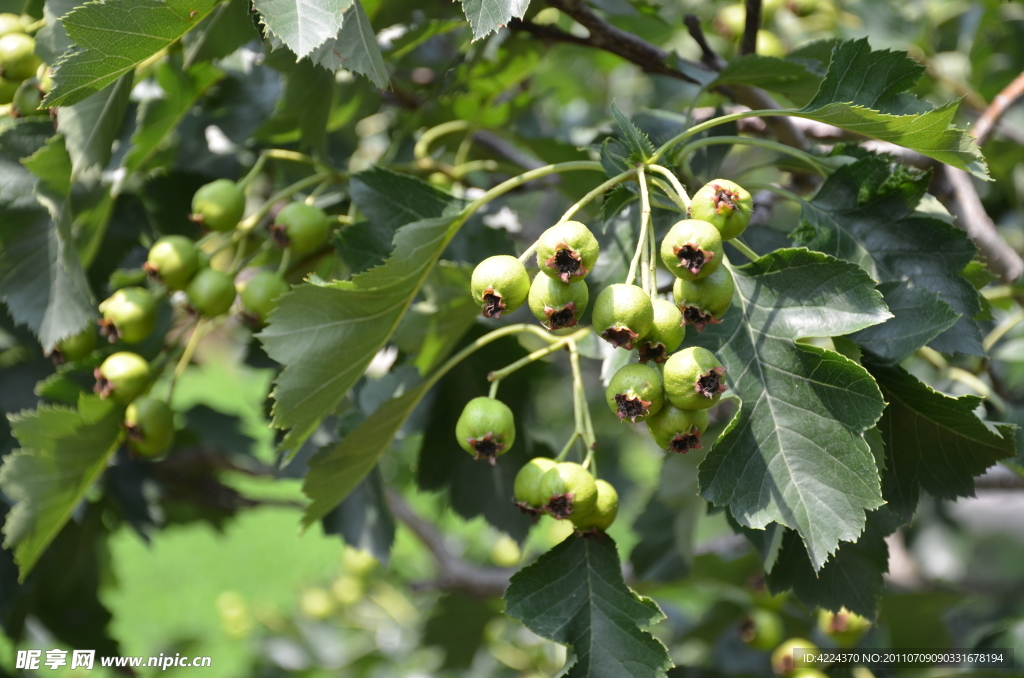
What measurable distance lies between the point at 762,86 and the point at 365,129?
9.64 ft

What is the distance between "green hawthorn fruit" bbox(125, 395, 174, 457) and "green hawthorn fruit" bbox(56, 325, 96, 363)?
20 centimetres

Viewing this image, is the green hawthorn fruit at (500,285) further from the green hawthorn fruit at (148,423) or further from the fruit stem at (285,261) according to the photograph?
the green hawthorn fruit at (148,423)

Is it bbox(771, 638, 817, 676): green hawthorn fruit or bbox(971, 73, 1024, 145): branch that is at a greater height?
bbox(971, 73, 1024, 145): branch

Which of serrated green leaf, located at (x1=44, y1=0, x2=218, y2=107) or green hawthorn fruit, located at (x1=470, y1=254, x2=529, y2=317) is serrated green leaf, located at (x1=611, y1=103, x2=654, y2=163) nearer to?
green hawthorn fruit, located at (x1=470, y1=254, x2=529, y2=317)

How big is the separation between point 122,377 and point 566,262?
3.39 ft

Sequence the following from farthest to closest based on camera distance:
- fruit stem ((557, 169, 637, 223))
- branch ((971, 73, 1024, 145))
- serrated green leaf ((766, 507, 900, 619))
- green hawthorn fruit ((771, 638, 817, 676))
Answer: green hawthorn fruit ((771, 638, 817, 676))
branch ((971, 73, 1024, 145))
serrated green leaf ((766, 507, 900, 619))
fruit stem ((557, 169, 637, 223))

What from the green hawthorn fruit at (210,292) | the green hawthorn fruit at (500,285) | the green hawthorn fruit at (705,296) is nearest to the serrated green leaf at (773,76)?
the green hawthorn fruit at (705,296)

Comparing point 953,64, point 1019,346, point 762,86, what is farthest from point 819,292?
point 953,64

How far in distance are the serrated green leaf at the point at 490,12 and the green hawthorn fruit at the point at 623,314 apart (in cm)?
42

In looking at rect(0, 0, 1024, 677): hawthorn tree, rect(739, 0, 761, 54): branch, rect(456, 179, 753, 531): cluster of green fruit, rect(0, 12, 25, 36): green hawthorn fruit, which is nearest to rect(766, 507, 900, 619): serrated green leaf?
rect(0, 0, 1024, 677): hawthorn tree

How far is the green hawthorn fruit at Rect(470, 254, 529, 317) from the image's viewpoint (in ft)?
3.51

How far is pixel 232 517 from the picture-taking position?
271 centimetres

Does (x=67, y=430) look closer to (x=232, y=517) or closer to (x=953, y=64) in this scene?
(x=232, y=517)

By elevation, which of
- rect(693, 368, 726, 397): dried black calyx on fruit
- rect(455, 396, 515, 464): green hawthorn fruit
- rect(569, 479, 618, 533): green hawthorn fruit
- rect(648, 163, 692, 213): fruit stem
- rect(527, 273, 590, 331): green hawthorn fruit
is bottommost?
rect(569, 479, 618, 533): green hawthorn fruit
